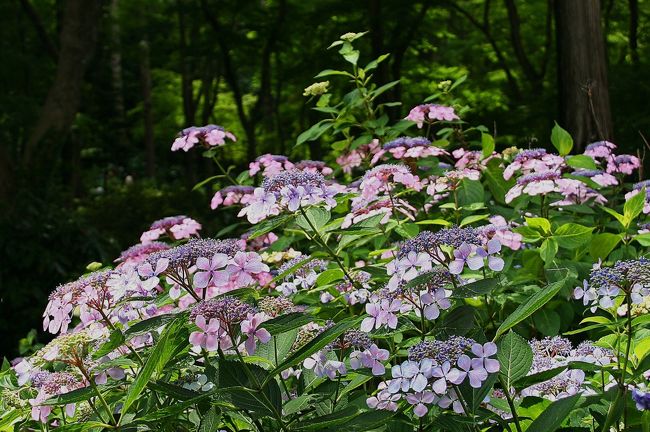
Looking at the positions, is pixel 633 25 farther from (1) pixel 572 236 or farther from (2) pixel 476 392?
(2) pixel 476 392

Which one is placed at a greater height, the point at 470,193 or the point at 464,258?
the point at 464,258

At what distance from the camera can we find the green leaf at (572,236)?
7.97ft

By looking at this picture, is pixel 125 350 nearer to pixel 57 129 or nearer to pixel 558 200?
pixel 558 200

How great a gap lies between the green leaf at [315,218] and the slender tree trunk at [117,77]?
14.1 metres

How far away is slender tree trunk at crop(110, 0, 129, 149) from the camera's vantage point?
50.3 ft

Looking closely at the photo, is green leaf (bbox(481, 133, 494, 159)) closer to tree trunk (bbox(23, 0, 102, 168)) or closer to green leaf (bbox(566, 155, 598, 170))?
green leaf (bbox(566, 155, 598, 170))

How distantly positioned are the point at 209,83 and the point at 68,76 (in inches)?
328

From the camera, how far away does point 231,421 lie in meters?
1.70

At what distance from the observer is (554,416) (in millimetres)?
1341

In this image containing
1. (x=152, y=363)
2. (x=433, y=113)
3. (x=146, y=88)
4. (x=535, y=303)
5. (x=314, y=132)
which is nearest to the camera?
(x=152, y=363)

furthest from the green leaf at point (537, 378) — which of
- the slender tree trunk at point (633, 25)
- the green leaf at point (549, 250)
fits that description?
the slender tree trunk at point (633, 25)

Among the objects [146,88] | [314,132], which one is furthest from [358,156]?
[146,88]

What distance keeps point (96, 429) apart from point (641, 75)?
777cm

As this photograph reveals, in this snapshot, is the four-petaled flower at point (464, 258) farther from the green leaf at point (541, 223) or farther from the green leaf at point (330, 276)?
the green leaf at point (541, 223)
